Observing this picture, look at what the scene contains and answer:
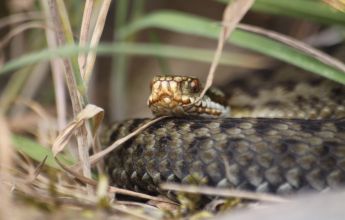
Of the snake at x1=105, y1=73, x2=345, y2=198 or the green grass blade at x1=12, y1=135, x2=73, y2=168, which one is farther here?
the green grass blade at x1=12, y1=135, x2=73, y2=168

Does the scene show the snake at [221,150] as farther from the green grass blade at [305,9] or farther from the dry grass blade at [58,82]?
the green grass blade at [305,9]

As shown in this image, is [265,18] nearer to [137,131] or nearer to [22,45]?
[22,45]

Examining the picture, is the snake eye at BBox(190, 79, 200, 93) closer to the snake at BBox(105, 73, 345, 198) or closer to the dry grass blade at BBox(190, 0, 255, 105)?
the snake at BBox(105, 73, 345, 198)

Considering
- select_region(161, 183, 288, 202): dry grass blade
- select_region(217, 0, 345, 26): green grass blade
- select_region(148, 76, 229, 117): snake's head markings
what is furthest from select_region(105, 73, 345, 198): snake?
select_region(217, 0, 345, 26): green grass blade

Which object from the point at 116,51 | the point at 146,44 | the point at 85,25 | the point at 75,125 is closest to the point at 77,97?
the point at 75,125

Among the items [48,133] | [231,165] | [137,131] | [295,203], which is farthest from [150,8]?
[295,203]

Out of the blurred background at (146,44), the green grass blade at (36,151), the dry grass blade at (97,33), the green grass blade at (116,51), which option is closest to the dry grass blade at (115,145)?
the green grass blade at (36,151)
